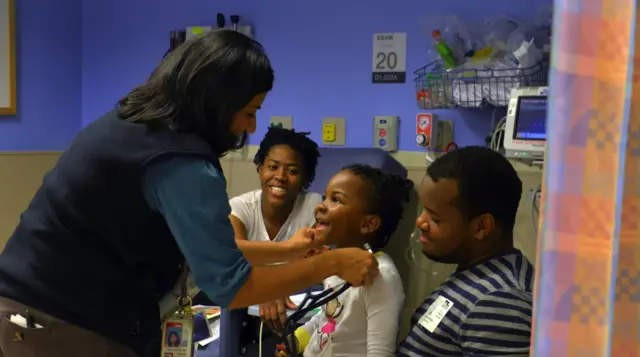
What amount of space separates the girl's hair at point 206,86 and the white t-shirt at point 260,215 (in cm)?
117

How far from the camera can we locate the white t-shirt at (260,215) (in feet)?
7.74

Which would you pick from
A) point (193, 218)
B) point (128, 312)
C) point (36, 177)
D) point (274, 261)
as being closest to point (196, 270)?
point (193, 218)

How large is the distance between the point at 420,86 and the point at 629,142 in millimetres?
2118

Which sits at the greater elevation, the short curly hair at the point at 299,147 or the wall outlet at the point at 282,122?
the wall outlet at the point at 282,122

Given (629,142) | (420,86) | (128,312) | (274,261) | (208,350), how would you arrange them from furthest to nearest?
(420,86)
(208,350)
(274,261)
(128,312)
(629,142)

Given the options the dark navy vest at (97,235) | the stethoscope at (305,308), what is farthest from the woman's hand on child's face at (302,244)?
the dark navy vest at (97,235)

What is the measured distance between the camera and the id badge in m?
1.39

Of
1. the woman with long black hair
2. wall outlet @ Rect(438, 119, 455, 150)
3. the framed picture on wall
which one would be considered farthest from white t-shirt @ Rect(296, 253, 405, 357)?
the framed picture on wall

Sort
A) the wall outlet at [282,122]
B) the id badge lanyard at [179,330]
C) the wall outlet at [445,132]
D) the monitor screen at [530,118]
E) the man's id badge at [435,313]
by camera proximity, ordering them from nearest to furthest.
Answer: the man's id badge at [435,313], the id badge lanyard at [179,330], the monitor screen at [530,118], the wall outlet at [445,132], the wall outlet at [282,122]

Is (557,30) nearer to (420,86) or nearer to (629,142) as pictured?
(629,142)

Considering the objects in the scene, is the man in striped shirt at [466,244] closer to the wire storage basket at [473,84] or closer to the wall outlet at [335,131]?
the wire storage basket at [473,84]

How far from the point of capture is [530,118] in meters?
2.12

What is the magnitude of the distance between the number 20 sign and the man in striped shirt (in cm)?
145

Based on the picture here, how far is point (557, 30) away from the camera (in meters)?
0.57
